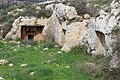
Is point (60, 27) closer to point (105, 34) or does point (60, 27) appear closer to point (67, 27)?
point (67, 27)

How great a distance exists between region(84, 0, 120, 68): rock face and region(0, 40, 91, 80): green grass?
0.66m

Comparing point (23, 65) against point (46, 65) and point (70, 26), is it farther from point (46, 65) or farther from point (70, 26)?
point (70, 26)

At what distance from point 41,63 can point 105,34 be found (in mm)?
3218

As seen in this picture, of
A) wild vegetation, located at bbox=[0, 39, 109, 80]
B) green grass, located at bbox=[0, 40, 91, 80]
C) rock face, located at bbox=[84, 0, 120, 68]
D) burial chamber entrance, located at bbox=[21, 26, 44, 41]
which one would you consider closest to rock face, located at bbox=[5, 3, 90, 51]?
burial chamber entrance, located at bbox=[21, 26, 44, 41]

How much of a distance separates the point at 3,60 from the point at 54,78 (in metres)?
3.75

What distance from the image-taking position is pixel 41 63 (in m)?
15.0

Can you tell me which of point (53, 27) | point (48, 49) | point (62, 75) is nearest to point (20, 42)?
point (53, 27)

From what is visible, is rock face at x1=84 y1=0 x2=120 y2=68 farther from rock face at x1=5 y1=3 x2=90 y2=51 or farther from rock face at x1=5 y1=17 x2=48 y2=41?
rock face at x1=5 y1=17 x2=48 y2=41

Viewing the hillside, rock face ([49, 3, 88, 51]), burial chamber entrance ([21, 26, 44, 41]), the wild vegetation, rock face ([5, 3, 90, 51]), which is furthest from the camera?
burial chamber entrance ([21, 26, 44, 41])

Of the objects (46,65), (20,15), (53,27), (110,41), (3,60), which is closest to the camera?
(110,41)

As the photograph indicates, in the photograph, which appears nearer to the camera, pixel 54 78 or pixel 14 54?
pixel 54 78

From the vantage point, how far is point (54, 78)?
12.7 m

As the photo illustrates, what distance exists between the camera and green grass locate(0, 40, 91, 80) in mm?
12938

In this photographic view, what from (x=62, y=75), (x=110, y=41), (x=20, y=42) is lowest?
(x=20, y=42)
